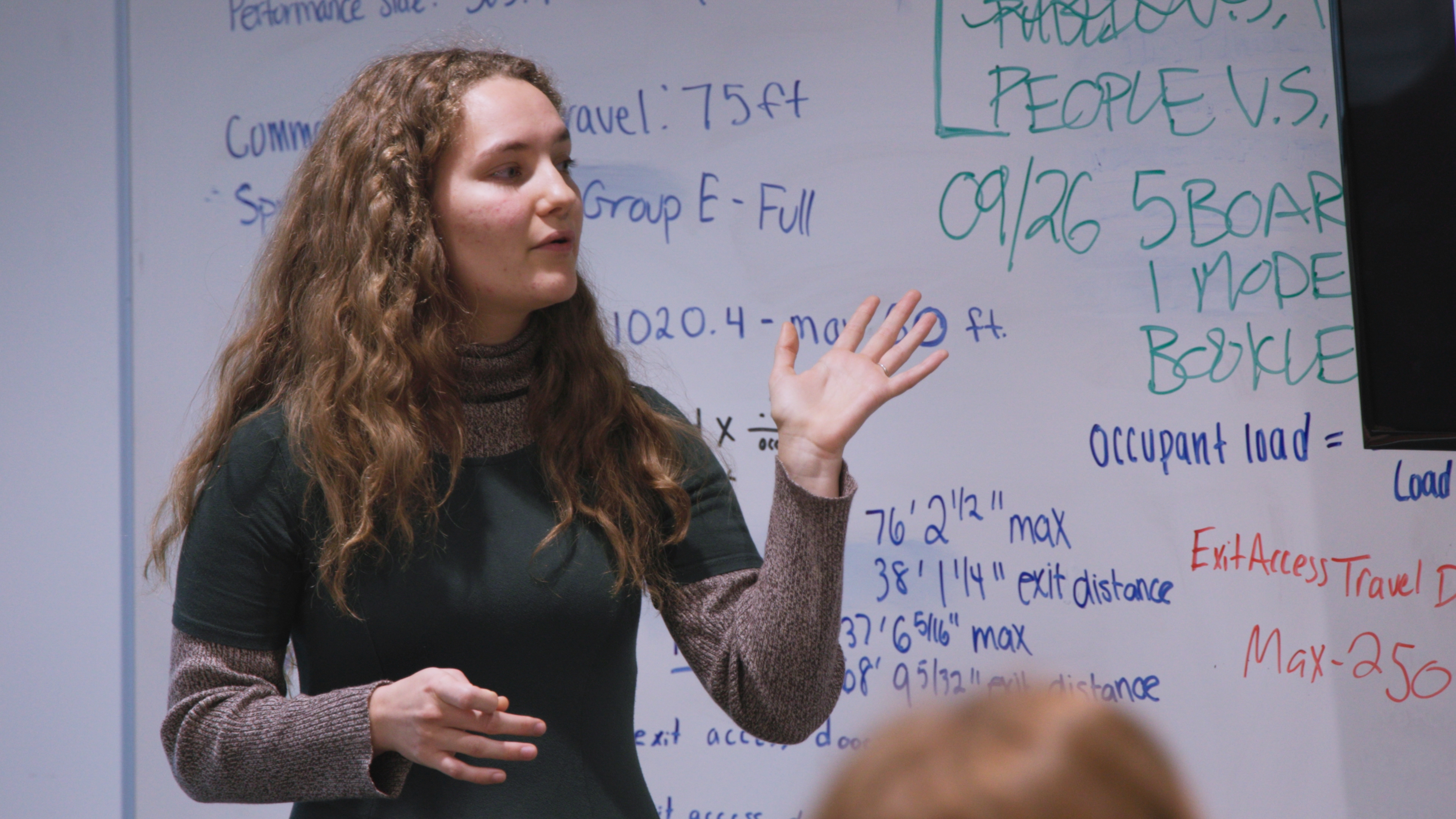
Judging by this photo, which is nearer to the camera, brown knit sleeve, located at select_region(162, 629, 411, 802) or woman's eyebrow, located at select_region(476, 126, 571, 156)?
brown knit sleeve, located at select_region(162, 629, 411, 802)

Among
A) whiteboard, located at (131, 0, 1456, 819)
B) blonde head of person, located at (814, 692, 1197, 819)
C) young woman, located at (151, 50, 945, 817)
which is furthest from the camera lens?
whiteboard, located at (131, 0, 1456, 819)

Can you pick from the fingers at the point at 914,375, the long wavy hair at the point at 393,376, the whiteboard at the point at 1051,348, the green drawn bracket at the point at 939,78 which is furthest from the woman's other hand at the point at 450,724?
the green drawn bracket at the point at 939,78

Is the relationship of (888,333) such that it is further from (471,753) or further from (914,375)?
(471,753)

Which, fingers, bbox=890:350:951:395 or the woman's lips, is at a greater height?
the woman's lips

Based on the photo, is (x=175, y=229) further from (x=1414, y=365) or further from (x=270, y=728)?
(x=1414, y=365)

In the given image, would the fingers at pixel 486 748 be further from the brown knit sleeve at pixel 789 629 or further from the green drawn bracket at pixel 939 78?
the green drawn bracket at pixel 939 78

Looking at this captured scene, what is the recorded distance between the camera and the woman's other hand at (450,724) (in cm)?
77

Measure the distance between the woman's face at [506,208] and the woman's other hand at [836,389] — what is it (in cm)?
22

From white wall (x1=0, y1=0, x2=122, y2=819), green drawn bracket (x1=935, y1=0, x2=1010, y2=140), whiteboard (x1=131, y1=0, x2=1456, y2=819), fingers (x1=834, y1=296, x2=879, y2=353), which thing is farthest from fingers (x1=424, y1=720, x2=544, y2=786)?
white wall (x1=0, y1=0, x2=122, y2=819)

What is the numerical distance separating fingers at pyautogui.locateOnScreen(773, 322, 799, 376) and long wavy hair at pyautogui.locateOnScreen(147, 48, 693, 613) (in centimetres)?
15

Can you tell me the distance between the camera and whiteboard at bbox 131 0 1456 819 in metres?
1.62

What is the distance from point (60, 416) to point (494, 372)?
138 centimetres

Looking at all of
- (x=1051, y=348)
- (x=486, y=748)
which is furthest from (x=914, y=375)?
(x=1051, y=348)

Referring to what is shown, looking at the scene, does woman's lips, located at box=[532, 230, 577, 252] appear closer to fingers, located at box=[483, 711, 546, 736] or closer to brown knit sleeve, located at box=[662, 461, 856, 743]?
brown knit sleeve, located at box=[662, 461, 856, 743]
